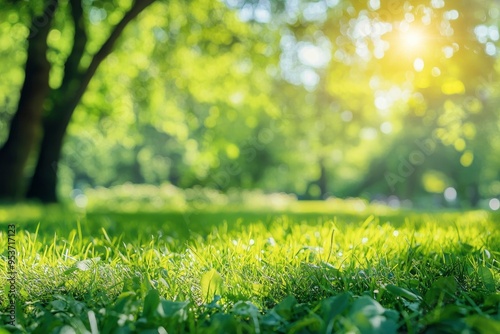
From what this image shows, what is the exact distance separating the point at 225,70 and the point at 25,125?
17.1 feet

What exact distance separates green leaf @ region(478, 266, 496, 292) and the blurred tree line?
3.75 meters

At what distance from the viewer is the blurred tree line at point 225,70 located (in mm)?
6250

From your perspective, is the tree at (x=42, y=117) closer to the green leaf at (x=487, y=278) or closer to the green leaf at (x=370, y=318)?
the green leaf at (x=487, y=278)

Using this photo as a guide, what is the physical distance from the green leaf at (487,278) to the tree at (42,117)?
33.9 feet

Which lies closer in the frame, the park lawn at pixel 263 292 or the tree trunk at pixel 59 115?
the park lawn at pixel 263 292

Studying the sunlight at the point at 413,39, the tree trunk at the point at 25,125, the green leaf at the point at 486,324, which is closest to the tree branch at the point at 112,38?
the tree trunk at the point at 25,125

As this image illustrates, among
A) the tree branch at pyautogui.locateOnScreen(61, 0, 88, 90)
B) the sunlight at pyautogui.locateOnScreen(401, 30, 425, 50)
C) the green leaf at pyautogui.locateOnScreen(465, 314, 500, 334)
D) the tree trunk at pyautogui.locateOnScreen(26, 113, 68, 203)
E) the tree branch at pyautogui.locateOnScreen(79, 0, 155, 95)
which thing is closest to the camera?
the green leaf at pyautogui.locateOnScreen(465, 314, 500, 334)

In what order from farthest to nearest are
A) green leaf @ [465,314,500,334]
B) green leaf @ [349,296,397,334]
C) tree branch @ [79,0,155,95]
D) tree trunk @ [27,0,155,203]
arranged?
tree trunk @ [27,0,155,203]
tree branch @ [79,0,155,95]
green leaf @ [349,296,397,334]
green leaf @ [465,314,500,334]

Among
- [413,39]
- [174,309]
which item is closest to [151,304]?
[174,309]

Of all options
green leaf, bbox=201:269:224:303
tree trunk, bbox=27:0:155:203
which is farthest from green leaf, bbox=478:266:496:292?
tree trunk, bbox=27:0:155:203

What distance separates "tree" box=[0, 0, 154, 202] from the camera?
486 inches

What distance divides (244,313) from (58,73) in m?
16.8

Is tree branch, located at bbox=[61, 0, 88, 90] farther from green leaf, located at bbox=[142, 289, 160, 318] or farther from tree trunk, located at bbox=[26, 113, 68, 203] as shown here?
green leaf, located at bbox=[142, 289, 160, 318]

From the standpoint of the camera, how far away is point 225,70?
1493 centimetres
